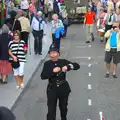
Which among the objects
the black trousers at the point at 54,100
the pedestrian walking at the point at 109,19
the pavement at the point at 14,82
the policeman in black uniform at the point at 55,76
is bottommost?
the pavement at the point at 14,82

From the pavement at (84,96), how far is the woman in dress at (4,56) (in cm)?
80

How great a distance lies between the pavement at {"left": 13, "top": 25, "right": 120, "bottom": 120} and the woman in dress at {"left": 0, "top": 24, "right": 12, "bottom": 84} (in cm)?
80

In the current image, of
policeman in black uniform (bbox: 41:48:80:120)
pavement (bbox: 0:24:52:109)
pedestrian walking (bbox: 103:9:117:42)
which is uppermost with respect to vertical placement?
policeman in black uniform (bbox: 41:48:80:120)

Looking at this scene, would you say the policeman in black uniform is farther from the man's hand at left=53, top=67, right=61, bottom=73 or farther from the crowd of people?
the crowd of people

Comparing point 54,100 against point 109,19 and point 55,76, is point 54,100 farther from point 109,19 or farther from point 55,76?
point 109,19

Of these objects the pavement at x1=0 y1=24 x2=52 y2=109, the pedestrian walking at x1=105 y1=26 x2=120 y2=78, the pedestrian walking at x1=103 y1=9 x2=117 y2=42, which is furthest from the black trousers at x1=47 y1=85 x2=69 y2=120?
the pedestrian walking at x1=103 y1=9 x2=117 y2=42

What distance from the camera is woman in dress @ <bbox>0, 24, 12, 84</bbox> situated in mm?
12984

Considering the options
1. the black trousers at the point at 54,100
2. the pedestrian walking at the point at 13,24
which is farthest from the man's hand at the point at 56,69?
the pedestrian walking at the point at 13,24

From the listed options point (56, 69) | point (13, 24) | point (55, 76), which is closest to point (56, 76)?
point (55, 76)

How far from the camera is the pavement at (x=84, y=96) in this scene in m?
10.6

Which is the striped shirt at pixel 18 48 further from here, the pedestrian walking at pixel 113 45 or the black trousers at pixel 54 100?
the black trousers at pixel 54 100

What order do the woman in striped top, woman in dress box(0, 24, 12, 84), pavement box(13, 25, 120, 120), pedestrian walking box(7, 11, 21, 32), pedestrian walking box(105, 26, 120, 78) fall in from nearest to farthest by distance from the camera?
pavement box(13, 25, 120, 120), the woman in striped top, woman in dress box(0, 24, 12, 84), pedestrian walking box(105, 26, 120, 78), pedestrian walking box(7, 11, 21, 32)

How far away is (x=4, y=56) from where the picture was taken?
43.2 ft

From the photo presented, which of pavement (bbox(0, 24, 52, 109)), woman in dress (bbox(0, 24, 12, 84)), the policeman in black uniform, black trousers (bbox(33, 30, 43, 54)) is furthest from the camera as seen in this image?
black trousers (bbox(33, 30, 43, 54))
